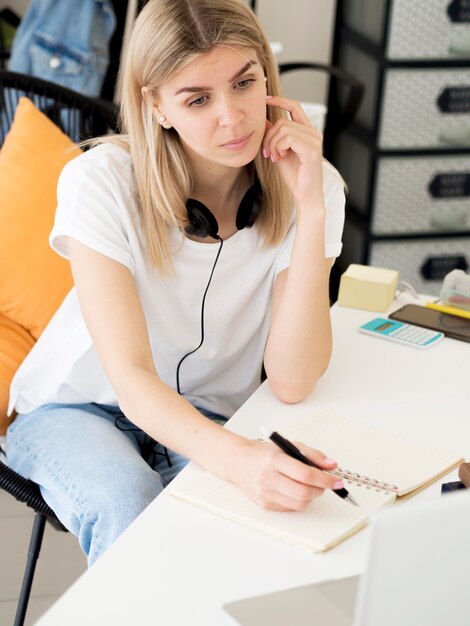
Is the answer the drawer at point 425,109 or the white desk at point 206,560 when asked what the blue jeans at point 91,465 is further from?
the drawer at point 425,109

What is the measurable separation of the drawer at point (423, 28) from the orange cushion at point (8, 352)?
66.7 inches

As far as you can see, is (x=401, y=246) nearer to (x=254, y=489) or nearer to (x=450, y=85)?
(x=450, y=85)

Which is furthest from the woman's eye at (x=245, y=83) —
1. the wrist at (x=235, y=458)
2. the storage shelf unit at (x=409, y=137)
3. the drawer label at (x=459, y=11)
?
the drawer label at (x=459, y=11)

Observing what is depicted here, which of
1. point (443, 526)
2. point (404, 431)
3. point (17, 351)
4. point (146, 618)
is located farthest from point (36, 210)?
point (443, 526)

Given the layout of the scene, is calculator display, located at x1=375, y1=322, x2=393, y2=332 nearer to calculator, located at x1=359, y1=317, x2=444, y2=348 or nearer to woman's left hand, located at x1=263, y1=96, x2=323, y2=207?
calculator, located at x1=359, y1=317, x2=444, y2=348

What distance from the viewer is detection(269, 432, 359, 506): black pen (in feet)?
3.50

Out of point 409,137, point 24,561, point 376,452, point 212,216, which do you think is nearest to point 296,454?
point 376,452

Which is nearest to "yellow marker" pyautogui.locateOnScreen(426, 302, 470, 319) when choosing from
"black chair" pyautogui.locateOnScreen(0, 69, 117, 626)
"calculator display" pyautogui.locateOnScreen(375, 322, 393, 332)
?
"calculator display" pyautogui.locateOnScreen(375, 322, 393, 332)

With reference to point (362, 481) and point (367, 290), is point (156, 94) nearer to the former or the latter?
point (367, 290)

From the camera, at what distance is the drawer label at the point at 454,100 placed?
3.18 meters

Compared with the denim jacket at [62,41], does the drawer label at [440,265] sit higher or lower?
lower

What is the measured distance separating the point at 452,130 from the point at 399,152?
0.66ft

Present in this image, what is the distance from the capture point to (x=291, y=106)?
153 centimetres

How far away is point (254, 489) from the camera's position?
1.07m
